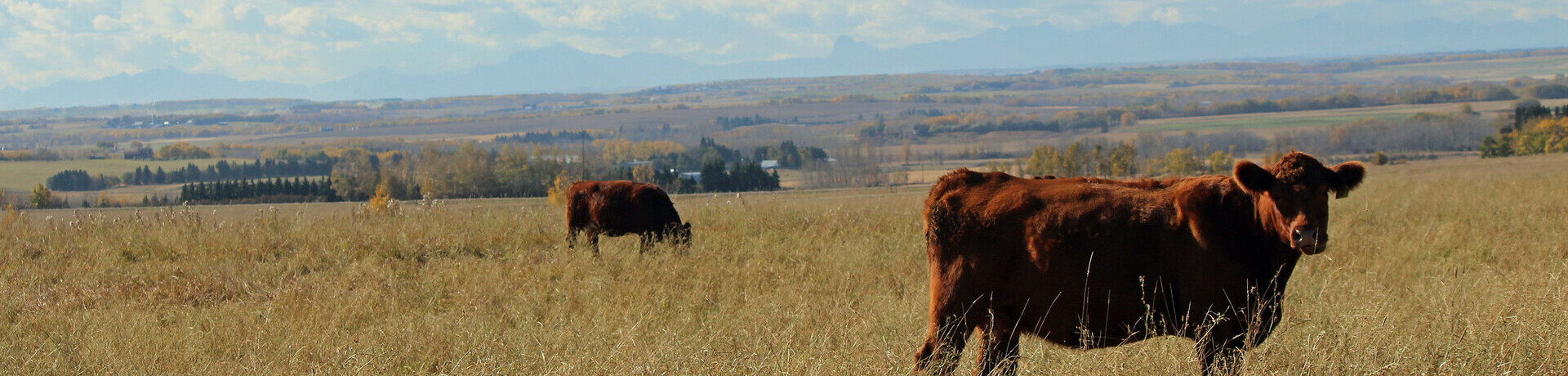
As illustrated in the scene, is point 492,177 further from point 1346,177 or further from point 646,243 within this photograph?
point 1346,177

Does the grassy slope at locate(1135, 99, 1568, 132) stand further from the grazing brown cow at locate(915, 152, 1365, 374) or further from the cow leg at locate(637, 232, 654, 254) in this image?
the grazing brown cow at locate(915, 152, 1365, 374)

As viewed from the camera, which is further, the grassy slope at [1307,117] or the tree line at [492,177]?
the grassy slope at [1307,117]

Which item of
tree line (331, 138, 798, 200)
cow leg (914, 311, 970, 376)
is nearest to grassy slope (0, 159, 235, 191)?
tree line (331, 138, 798, 200)

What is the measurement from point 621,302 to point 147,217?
9236mm

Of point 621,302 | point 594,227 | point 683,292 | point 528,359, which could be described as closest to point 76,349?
point 528,359

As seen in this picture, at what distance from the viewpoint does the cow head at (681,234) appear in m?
10.8

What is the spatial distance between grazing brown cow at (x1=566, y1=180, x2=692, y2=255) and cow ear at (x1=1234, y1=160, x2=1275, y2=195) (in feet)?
25.4

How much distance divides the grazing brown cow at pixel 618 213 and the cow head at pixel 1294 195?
7.75 metres

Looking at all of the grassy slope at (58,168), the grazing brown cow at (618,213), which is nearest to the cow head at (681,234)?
the grazing brown cow at (618,213)

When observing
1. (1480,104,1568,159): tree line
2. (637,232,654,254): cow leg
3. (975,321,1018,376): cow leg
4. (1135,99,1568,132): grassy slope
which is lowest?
(1135,99,1568,132): grassy slope

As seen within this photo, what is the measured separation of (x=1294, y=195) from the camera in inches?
161

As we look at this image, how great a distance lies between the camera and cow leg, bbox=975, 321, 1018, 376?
4.91 meters

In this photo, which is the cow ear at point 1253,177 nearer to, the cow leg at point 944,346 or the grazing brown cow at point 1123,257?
the grazing brown cow at point 1123,257

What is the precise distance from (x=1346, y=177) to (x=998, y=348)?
1.74m
